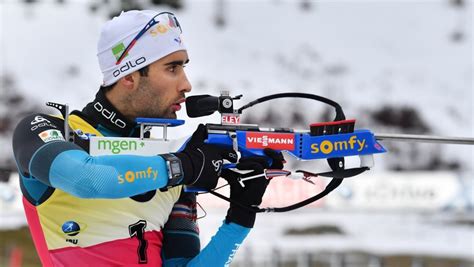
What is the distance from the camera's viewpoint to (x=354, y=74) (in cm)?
3938

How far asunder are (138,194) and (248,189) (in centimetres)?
37

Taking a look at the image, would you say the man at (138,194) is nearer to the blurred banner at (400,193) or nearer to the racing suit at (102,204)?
the racing suit at (102,204)

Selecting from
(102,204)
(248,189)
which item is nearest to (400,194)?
(248,189)

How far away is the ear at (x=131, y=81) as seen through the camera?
2904mm

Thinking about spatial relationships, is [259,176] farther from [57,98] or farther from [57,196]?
[57,98]

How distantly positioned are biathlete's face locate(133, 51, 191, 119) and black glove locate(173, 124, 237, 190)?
0.68 ft

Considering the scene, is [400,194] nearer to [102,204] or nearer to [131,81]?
[131,81]

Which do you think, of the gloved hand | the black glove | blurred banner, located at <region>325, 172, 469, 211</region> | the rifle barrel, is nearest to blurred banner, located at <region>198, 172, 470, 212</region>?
blurred banner, located at <region>325, 172, 469, 211</region>

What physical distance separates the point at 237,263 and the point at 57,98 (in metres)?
19.5

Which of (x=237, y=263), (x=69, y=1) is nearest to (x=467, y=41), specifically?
(x=69, y=1)

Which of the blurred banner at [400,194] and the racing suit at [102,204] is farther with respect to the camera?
the blurred banner at [400,194]

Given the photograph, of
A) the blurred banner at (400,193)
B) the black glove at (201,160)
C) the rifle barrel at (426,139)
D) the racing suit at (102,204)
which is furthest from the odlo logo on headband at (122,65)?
the blurred banner at (400,193)

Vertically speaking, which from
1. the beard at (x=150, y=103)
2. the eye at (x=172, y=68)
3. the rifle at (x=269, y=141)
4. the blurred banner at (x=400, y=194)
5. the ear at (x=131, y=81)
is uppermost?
the blurred banner at (x=400, y=194)

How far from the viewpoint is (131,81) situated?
2.92m
